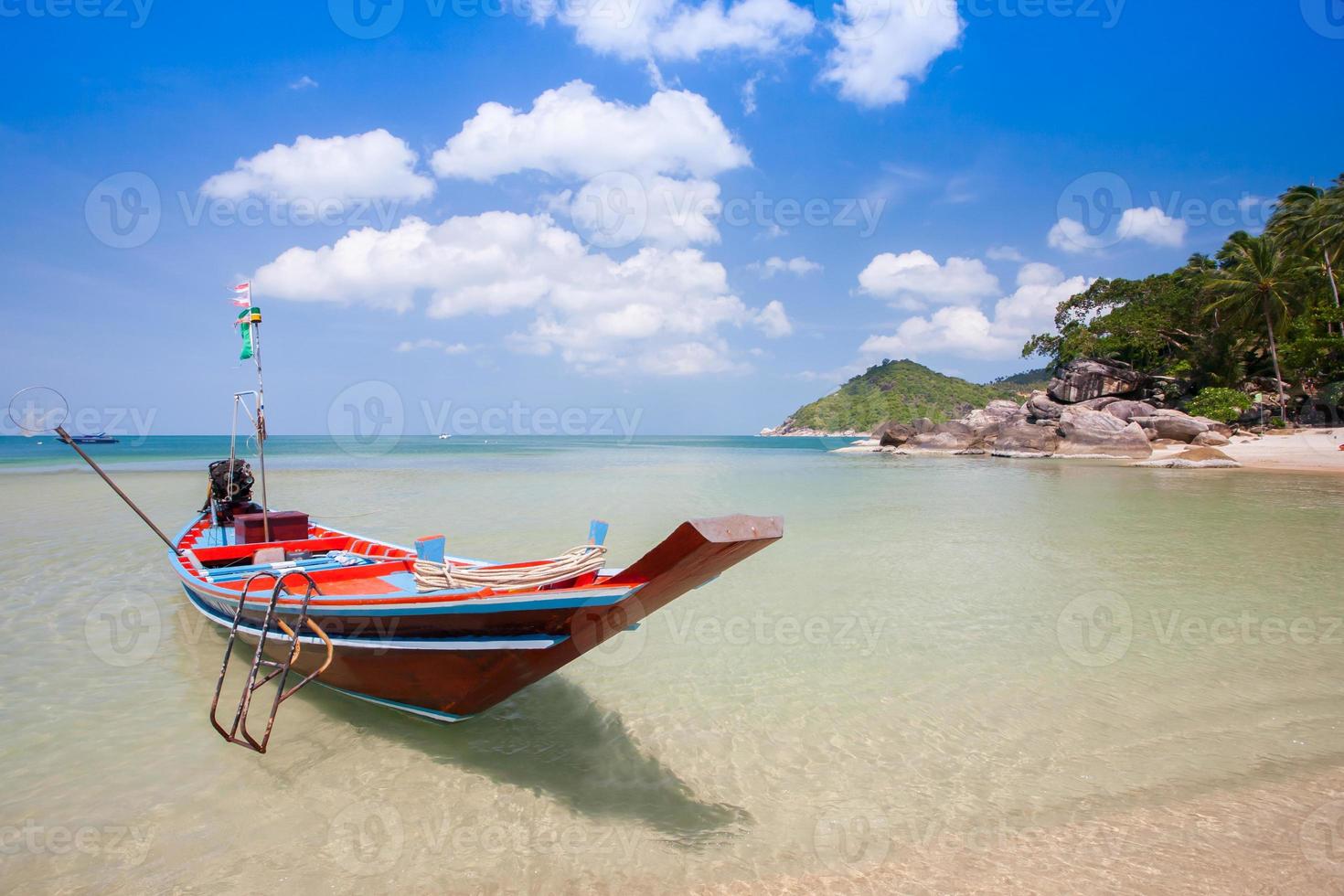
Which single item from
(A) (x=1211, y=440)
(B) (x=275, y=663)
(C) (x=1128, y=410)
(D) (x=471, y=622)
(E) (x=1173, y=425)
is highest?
(C) (x=1128, y=410)

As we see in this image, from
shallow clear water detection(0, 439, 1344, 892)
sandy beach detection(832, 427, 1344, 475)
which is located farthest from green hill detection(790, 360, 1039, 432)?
shallow clear water detection(0, 439, 1344, 892)

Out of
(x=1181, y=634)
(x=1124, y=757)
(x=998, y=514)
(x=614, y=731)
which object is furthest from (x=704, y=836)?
(x=998, y=514)

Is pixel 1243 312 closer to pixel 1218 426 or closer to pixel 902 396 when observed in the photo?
pixel 1218 426

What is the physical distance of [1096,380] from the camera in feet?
155

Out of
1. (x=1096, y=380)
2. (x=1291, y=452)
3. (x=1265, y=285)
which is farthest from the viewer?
(x=1096, y=380)

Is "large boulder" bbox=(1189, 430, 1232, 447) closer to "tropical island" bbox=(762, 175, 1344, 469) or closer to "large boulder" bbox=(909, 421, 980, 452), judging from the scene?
"tropical island" bbox=(762, 175, 1344, 469)

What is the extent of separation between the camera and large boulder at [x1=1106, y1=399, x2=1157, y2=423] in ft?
136

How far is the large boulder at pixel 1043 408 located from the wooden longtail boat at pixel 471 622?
1998 inches

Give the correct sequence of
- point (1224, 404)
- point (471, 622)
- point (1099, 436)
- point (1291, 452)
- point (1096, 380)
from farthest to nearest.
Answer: point (1096, 380)
point (1099, 436)
point (1224, 404)
point (1291, 452)
point (471, 622)

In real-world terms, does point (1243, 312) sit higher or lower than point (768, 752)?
higher

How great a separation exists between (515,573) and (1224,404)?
1893 inches

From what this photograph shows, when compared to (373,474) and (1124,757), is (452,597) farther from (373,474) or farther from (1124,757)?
(373,474)

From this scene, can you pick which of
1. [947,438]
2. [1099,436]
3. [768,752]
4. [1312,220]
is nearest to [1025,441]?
[1099,436]

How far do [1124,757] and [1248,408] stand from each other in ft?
157
